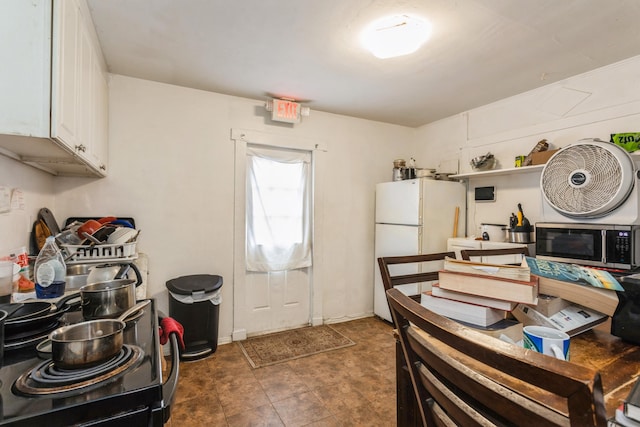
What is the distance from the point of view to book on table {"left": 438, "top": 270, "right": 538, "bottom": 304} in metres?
0.88

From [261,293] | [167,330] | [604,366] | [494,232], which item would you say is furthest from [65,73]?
[494,232]

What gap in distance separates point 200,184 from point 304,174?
1.08m

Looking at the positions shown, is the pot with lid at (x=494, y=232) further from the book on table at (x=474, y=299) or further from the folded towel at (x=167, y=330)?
the folded towel at (x=167, y=330)

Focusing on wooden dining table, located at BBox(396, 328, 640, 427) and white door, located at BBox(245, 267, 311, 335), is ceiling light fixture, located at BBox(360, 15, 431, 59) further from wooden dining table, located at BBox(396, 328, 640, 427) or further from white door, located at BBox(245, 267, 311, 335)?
white door, located at BBox(245, 267, 311, 335)

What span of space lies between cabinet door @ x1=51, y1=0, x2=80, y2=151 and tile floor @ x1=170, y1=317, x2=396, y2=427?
5.57 ft

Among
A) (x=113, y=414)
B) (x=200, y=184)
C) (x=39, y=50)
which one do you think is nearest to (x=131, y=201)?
(x=200, y=184)

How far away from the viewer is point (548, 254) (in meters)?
2.26

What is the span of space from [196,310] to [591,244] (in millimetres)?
2968

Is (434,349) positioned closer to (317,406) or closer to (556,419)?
(556,419)

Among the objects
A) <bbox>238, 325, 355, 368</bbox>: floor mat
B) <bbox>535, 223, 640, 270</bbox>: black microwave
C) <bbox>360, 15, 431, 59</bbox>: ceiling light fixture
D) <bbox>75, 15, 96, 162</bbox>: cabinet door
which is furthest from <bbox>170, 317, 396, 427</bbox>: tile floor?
<bbox>360, 15, 431, 59</bbox>: ceiling light fixture

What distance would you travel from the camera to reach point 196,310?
8.30ft

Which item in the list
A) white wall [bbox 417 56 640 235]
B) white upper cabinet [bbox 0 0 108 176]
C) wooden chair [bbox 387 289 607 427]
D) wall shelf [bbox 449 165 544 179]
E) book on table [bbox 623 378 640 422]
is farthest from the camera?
wall shelf [bbox 449 165 544 179]

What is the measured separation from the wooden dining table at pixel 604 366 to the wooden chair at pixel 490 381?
0.62 feet

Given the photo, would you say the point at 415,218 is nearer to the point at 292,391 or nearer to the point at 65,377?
the point at 292,391
